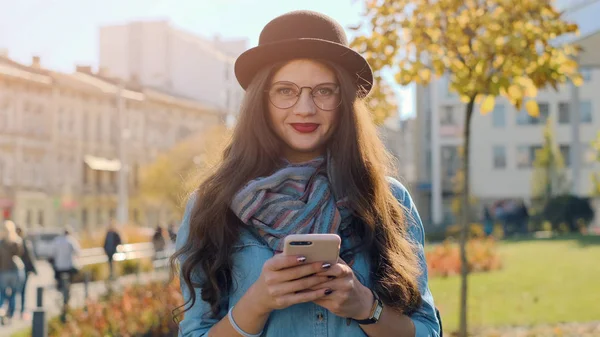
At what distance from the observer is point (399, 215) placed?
285 centimetres

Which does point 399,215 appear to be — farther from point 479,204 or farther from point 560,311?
point 479,204

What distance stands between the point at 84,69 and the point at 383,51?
2269 inches

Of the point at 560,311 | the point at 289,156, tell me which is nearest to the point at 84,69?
the point at 560,311

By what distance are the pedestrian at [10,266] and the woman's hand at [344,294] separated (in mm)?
14057

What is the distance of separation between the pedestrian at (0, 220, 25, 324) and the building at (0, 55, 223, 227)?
27903mm

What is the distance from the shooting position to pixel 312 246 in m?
2.37

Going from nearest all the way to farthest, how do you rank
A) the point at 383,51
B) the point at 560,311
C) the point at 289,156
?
the point at 289,156 → the point at 383,51 → the point at 560,311

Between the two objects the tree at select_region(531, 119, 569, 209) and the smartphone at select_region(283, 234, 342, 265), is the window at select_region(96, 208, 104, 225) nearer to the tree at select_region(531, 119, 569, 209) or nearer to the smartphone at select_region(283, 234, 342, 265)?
the tree at select_region(531, 119, 569, 209)

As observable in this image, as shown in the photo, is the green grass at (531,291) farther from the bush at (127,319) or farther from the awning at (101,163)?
the awning at (101,163)

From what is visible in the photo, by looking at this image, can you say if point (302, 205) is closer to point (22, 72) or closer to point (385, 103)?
point (385, 103)

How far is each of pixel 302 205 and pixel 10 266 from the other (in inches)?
574

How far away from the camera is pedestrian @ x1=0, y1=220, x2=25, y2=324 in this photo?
1595 cm

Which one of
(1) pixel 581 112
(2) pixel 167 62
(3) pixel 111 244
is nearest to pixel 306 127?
(3) pixel 111 244

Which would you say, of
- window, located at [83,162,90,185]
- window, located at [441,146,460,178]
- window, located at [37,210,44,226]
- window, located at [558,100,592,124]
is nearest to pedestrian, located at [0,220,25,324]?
window, located at [37,210,44,226]
